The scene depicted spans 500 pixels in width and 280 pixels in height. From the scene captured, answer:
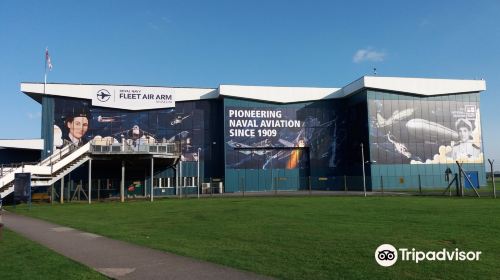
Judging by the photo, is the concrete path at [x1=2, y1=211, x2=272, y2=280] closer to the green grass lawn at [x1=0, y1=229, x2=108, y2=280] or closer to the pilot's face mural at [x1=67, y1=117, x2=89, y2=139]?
the green grass lawn at [x1=0, y1=229, x2=108, y2=280]

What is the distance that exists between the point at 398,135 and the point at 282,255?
5286 centimetres

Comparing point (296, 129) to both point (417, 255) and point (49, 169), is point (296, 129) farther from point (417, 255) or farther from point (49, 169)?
point (417, 255)

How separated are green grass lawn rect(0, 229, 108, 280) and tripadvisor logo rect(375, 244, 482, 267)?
5.98 m

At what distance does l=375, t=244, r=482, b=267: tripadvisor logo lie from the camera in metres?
9.24

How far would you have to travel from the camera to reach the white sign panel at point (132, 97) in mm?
55062

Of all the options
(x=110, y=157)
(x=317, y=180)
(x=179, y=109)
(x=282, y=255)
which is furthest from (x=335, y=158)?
(x=282, y=255)

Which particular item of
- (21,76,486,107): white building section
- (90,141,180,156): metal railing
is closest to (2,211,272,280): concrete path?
(90,141,180,156): metal railing

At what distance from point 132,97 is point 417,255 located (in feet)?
168

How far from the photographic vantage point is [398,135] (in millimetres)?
58844

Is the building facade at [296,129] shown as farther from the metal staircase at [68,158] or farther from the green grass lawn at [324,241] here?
the green grass lawn at [324,241]

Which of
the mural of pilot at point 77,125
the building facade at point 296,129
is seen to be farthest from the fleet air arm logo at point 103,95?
the mural of pilot at point 77,125

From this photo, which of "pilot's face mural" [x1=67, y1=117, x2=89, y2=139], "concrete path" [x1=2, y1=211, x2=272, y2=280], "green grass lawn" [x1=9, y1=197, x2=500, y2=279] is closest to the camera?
"concrete path" [x1=2, y1=211, x2=272, y2=280]

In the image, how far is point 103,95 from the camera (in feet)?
181

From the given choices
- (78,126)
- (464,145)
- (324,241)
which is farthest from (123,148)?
(464,145)
